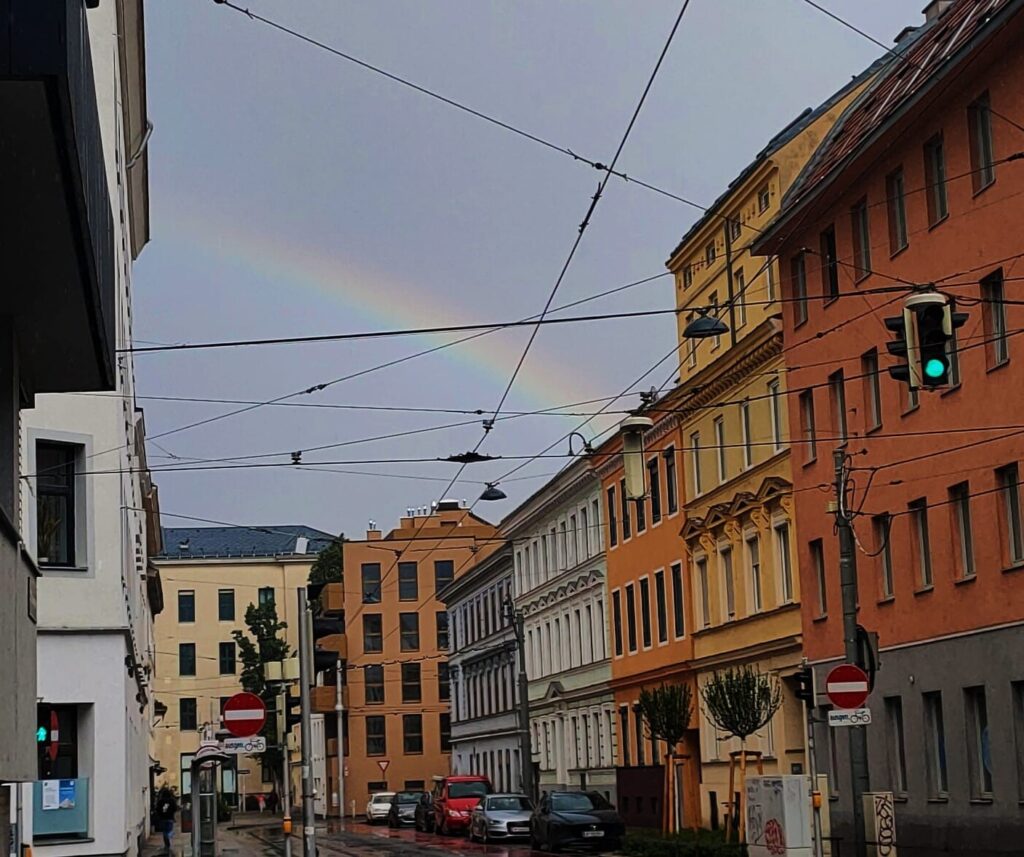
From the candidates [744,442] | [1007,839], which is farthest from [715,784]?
[1007,839]

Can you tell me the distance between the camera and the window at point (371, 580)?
107 m

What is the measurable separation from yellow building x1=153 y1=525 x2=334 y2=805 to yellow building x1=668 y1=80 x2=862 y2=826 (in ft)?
239

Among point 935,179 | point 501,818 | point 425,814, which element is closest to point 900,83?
point 935,179

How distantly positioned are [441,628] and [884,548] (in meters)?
74.6

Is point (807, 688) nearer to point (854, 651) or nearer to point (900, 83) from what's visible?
point (854, 651)

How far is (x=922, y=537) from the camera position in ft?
114

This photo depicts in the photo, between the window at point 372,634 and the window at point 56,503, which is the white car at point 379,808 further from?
the window at point 56,503

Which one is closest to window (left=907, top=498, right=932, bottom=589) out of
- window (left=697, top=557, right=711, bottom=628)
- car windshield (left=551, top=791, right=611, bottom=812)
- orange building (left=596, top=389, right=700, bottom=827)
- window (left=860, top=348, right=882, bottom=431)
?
window (left=860, top=348, right=882, bottom=431)

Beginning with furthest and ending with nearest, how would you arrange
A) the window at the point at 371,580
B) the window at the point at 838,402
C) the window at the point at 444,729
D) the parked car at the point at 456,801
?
the window at the point at 444,729, the window at the point at 371,580, the parked car at the point at 456,801, the window at the point at 838,402

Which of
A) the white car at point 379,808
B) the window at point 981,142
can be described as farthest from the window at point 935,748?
the white car at point 379,808

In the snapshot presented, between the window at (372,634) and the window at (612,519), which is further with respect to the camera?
the window at (372,634)

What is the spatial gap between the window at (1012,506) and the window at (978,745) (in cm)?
259

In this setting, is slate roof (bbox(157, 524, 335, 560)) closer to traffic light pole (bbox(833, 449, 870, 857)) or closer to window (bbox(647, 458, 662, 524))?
window (bbox(647, 458, 662, 524))

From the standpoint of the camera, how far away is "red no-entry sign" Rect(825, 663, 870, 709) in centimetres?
2455
